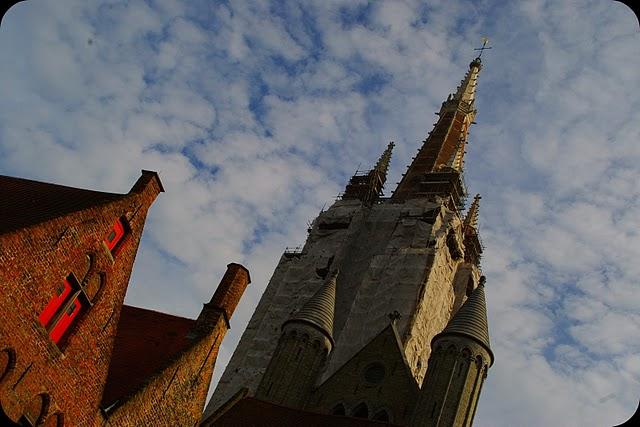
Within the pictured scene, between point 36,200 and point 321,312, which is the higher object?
point 321,312

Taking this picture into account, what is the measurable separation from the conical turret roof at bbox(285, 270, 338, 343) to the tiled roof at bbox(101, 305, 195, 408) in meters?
12.4

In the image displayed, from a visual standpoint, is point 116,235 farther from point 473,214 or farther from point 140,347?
point 473,214

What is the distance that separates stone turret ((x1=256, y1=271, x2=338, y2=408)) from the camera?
94.0ft

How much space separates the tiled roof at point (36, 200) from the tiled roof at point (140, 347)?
12.6ft

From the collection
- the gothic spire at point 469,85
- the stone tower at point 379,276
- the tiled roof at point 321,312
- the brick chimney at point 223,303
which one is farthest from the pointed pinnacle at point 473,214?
the brick chimney at point 223,303

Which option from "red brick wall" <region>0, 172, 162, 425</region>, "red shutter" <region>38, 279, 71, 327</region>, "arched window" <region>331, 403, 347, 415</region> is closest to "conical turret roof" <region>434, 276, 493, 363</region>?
"arched window" <region>331, 403, 347, 415</region>

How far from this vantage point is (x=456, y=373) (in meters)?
27.0

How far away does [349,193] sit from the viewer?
5278cm

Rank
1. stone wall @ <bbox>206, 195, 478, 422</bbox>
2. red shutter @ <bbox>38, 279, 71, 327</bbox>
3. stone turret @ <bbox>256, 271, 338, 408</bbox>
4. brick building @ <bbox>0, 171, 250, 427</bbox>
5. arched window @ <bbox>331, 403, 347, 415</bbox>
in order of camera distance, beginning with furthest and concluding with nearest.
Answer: stone wall @ <bbox>206, 195, 478, 422</bbox>, arched window @ <bbox>331, 403, 347, 415</bbox>, stone turret @ <bbox>256, 271, 338, 408</bbox>, red shutter @ <bbox>38, 279, 71, 327</bbox>, brick building @ <bbox>0, 171, 250, 427</bbox>

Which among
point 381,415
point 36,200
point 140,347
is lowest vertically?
point 140,347

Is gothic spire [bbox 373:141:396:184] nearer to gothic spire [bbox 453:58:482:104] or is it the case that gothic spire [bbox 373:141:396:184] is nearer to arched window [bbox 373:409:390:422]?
gothic spire [bbox 453:58:482:104]

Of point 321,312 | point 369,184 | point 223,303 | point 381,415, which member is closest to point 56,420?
point 223,303

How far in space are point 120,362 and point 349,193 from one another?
37.2 metres

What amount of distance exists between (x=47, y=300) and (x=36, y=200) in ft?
9.45
